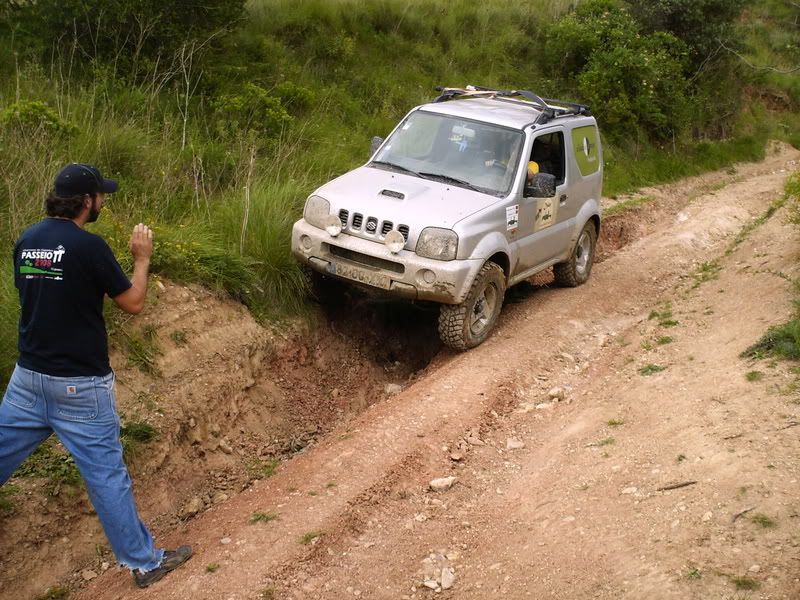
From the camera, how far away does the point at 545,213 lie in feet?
30.5

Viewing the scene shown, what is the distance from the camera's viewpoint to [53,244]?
176 inches

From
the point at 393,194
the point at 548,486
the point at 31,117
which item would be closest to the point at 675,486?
the point at 548,486

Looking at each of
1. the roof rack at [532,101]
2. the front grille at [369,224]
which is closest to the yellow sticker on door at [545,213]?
the roof rack at [532,101]

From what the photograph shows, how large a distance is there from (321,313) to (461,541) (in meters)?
3.81

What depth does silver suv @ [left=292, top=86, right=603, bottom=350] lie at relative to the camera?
7.79 meters

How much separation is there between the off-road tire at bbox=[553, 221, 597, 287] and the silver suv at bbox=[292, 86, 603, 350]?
0.64ft

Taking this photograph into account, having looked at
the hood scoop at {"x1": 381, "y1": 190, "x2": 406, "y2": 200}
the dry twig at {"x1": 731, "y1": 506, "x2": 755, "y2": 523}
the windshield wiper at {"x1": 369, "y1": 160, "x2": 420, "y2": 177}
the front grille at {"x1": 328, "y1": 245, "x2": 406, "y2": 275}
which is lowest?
the front grille at {"x1": 328, "y1": 245, "x2": 406, "y2": 275}

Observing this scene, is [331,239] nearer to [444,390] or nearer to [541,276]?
[444,390]

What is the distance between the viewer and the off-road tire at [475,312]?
26.5 feet

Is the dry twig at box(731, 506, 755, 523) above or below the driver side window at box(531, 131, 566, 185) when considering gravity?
below

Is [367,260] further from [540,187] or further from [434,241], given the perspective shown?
[540,187]

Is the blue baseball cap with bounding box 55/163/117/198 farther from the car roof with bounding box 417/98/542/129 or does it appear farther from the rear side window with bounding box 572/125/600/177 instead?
the rear side window with bounding box 572/125/600/177

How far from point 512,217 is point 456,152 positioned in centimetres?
90

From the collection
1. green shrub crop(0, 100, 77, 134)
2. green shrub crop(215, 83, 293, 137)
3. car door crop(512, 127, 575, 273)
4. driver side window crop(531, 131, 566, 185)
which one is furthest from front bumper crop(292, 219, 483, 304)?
green shrub crop(215, 83, 293, 137)
